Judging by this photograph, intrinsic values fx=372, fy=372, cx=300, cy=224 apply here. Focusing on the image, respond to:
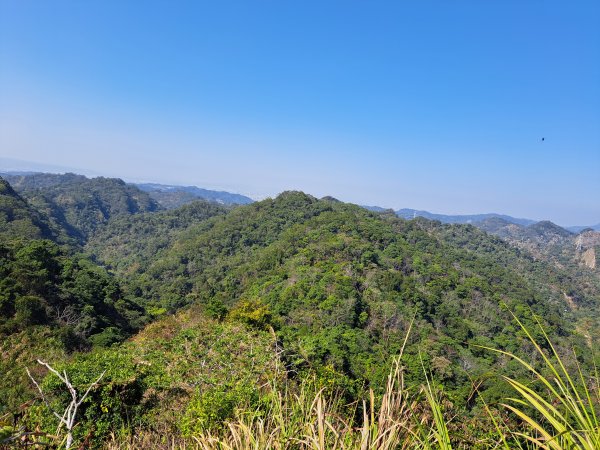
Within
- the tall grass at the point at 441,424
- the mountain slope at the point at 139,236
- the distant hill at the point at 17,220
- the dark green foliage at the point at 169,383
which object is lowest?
the mountain slope at the point at 139,236

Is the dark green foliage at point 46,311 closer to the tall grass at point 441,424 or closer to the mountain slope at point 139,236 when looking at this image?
the tall grass at point 441,424

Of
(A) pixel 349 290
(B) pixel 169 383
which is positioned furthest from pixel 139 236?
(B) pixel 169 383

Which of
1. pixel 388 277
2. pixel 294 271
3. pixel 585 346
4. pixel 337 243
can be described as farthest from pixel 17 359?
pixel 585 346

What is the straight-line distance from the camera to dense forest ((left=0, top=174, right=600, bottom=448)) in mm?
1392

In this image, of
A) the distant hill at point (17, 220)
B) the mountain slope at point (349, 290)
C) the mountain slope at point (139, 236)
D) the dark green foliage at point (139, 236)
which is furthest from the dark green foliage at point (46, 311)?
the mountain slope at point (139, 236)

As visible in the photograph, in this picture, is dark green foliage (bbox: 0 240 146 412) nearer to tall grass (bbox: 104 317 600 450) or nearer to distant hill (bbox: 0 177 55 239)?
tall grass (bbox: 104 317 600 450)

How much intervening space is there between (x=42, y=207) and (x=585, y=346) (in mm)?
90654

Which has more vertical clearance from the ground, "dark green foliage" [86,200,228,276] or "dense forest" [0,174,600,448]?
"dense forest" [0,174,600,448]

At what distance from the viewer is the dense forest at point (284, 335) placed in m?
1.39

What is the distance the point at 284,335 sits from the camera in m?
13.5

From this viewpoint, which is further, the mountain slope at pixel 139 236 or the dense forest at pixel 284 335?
the mountain slope at pixel 139 236

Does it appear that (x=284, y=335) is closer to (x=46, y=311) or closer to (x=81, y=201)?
Result: (x=46, y=311)

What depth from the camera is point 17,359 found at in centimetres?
1057

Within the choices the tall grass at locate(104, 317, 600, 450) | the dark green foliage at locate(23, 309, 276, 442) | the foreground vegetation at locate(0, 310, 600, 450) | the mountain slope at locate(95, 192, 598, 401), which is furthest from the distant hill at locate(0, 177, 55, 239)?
the tall grass at locate(104, 317, 600, 450)
